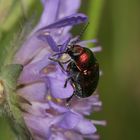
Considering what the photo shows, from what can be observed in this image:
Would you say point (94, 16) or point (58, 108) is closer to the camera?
point (58, 108)

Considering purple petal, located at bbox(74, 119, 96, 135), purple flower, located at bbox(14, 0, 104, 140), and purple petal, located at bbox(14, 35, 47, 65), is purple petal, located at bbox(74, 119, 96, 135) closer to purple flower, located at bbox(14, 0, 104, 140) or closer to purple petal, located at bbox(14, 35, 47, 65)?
purple flower, located at bbox(14, 0, 104, 140)

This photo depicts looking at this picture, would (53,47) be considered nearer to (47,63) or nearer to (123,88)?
(47,63)

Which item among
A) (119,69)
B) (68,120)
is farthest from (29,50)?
(119,69)

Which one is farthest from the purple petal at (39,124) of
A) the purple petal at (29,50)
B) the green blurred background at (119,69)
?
the green blurred background at (119,69)

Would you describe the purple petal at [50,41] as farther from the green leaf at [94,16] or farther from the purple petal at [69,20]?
the green leaf at [94,16]

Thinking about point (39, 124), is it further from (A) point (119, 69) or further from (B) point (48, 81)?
(A) point (119, 69)

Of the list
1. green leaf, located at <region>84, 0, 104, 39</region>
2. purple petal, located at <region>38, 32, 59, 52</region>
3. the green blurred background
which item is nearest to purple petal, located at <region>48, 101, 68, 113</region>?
purple petal, located at <region>38, 32, 59, 52</region>

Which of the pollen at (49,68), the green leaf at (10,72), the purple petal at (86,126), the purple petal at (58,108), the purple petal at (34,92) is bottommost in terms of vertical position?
the purple petal at (86,126)

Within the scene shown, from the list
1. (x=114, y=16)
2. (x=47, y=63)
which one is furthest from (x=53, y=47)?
(x=114, y=16)
